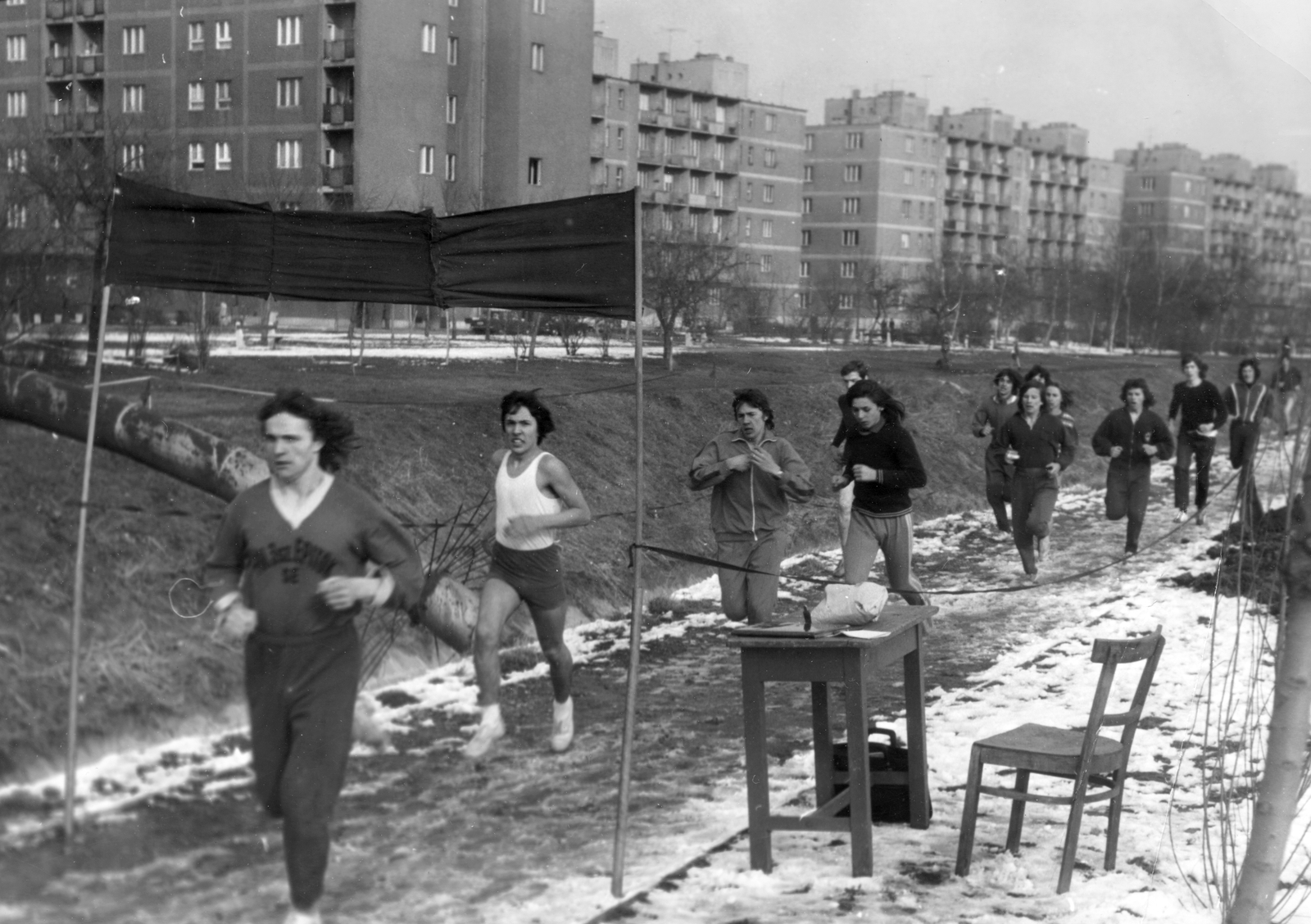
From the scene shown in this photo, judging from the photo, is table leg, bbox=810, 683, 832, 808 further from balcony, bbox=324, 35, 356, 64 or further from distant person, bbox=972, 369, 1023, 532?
distant person, bbox=972, 369, 1023, 532

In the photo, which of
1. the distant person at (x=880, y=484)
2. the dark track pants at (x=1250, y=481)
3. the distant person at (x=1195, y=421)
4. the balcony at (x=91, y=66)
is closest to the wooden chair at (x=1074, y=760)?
the dark track pants at (x=1250, y=481)

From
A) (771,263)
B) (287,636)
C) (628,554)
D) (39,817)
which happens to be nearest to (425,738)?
(287,636)

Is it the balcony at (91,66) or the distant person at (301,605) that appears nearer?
the distant person at (301,605)

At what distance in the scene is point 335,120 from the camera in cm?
533

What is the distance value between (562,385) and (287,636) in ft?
6.77

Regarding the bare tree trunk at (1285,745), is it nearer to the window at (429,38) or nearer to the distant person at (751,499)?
the distant person at (751,499)

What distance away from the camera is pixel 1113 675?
18.9 ft

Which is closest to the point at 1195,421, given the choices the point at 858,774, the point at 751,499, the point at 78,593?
the point at 751,499

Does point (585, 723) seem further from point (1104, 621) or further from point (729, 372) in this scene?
point (1104, 621)

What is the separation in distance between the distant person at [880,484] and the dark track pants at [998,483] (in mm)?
2568

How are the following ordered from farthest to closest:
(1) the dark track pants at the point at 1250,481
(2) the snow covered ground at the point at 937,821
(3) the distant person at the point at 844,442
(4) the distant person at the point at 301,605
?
1. (3) the distant person at the point at 844,442
2. (1) the dark track pants at the point at 1250,481
3. (2) the snow covered ground at the point at 937,821
4. (4) the distant person at the point at 301,605

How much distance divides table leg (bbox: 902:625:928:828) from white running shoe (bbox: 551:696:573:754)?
1.51 m

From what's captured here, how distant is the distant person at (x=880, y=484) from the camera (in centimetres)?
846

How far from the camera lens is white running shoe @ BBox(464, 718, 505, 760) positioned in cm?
496
